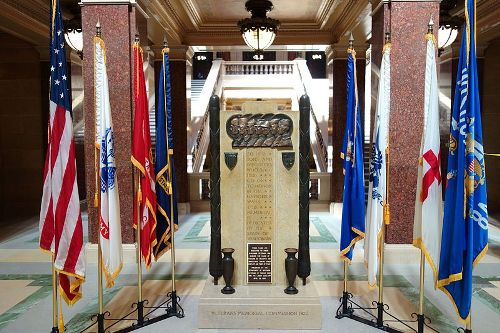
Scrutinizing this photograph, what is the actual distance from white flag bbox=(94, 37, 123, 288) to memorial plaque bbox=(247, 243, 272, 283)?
54.4 inches

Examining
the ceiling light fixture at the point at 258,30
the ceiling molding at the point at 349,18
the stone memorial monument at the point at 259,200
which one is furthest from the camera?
the ceiling molding at the point at 349,18

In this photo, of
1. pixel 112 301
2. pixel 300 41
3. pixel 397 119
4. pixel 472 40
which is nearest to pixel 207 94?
pixel 300 41

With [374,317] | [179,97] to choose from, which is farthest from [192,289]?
[179,97]

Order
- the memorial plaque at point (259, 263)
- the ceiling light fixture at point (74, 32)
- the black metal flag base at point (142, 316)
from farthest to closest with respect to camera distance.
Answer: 1. the ceiling light fixture at point (74, 32)
2. the memorial plaque at point (259, 263)
3. the black metal flag base at point (142, 316)

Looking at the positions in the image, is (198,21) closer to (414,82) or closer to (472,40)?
(414,82)

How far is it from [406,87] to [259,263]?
124 inches

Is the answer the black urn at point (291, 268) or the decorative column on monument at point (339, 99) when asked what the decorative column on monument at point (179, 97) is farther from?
the black urn at point (291, 268)

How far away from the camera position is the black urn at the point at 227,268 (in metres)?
3.94

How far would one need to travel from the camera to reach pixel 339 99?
9500 mm

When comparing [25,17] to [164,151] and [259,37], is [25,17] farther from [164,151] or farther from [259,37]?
[164,151]

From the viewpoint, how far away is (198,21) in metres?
9.02

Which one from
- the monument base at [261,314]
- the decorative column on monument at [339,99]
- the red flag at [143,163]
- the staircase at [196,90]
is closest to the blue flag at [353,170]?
the monument base at [261,314]

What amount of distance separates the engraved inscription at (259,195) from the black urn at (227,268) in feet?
1.09

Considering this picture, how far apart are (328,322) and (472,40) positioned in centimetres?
277
